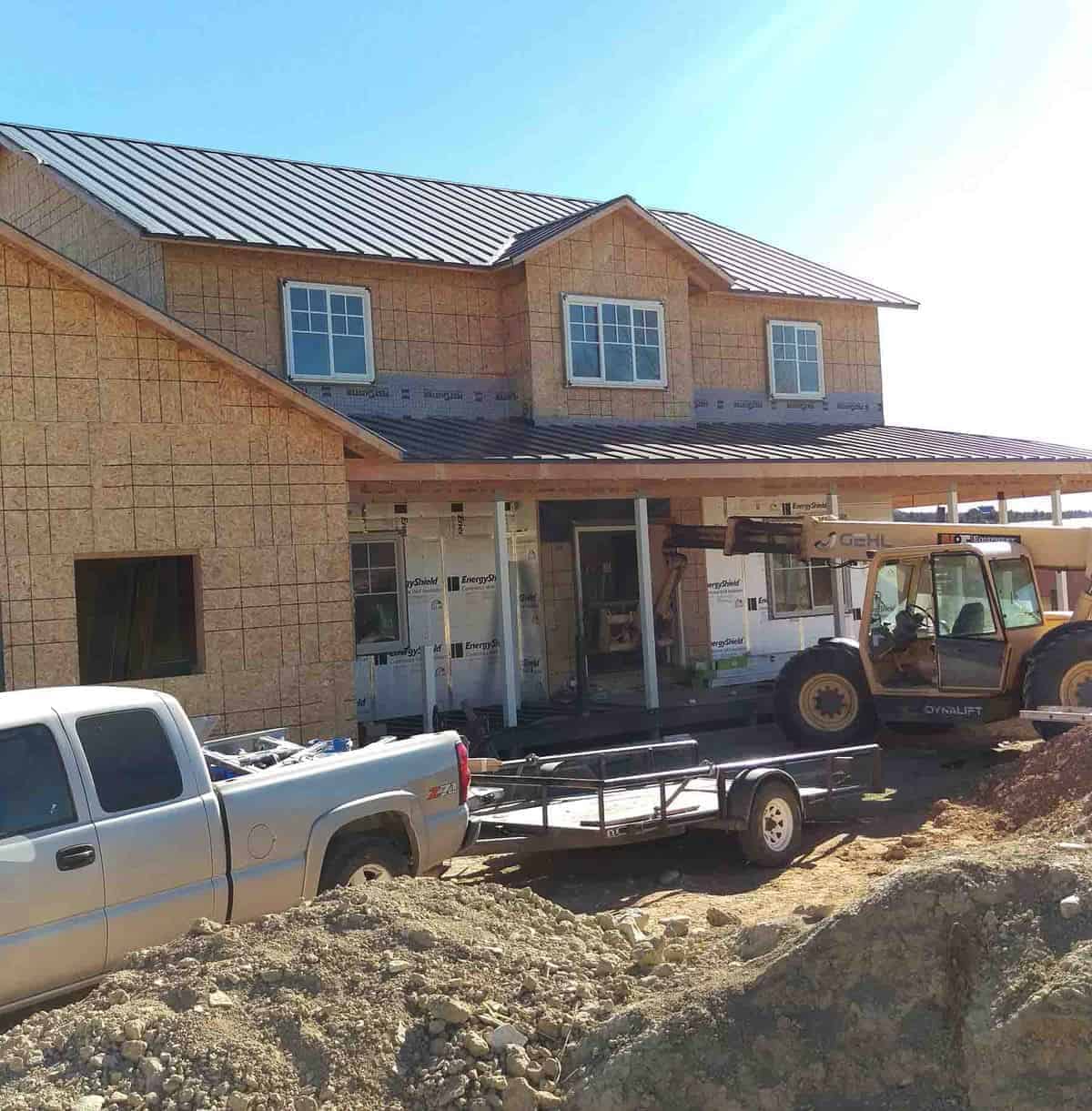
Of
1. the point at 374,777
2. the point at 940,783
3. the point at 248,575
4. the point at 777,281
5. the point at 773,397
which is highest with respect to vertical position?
the point at 777,281

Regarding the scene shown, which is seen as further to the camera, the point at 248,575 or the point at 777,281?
the point at 777,281

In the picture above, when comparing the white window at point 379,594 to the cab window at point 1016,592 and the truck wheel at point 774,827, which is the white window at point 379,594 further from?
the truck wheel at point 774,827

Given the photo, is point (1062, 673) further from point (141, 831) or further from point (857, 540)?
point (141, 831)

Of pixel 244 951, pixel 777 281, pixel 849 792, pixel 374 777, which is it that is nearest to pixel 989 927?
pixel 244 951

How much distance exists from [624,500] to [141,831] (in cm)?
A: 1294

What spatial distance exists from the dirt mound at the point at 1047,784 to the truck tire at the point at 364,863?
4.70 meters

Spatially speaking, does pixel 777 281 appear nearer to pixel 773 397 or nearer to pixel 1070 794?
pixel 773 397

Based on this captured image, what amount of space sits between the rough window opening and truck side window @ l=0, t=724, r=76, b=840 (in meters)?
6.60

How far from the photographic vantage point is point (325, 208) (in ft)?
54.1

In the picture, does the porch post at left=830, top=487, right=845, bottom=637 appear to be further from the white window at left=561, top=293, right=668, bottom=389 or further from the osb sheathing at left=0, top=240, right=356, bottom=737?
the osb sheathing at left=0, top=240, right=356, bottom=737

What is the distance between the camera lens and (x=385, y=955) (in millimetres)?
5363

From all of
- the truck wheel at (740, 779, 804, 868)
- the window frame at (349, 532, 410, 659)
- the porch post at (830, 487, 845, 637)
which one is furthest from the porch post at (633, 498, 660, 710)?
the truck wheel at (740, 779, 804, 868)

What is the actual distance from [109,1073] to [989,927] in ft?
10.8

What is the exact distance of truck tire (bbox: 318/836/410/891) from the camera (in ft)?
22.7
